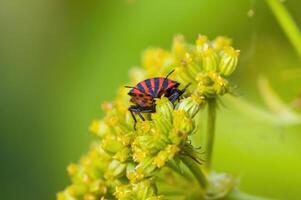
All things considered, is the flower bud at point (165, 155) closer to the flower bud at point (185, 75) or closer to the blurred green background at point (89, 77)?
the flower bud at point (185, 75)

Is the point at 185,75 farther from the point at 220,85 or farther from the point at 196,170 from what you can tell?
the point at 196,170

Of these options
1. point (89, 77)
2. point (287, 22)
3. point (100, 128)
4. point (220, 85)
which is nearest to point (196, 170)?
→ point (220, 85)

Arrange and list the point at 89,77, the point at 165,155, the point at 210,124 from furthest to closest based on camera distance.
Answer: the point at 89,77 < the point at 210,124 < the point at 165,155

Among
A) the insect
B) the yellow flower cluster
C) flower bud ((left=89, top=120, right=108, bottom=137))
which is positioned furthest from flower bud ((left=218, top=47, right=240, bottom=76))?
flower bud ((left=89, top=120, right=108, bottom=137))

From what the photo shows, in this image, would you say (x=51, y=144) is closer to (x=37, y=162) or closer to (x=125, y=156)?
(x=37, y=162)

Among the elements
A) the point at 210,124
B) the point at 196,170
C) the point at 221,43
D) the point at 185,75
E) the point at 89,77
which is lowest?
the point at 196,170

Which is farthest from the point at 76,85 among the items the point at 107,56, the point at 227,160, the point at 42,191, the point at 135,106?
the point at 135,106

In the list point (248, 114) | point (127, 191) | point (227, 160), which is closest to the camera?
point (127, 191)
